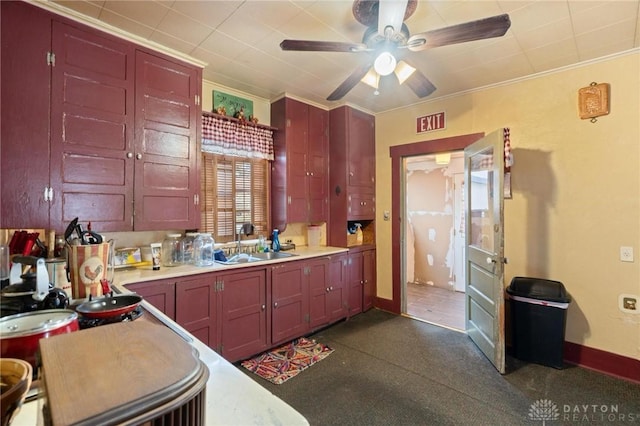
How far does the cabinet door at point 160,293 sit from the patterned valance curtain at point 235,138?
53.7 inches

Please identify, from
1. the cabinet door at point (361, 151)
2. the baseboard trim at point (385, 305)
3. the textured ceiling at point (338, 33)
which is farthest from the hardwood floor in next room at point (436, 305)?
the textured ceiling at point (338, 33)

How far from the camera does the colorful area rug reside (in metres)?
2.46

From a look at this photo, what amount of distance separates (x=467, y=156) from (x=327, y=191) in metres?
1.65

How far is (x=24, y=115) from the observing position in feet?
5.99

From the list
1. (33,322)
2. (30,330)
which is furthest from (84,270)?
(30,330)

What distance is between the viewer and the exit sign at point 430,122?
11.5 feet

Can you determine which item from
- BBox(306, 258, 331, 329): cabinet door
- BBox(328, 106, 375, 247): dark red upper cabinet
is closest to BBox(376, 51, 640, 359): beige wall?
BBox(328, 106, 375, 247): dark red upper cabinet

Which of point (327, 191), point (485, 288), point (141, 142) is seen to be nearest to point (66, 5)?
point (141, 142)

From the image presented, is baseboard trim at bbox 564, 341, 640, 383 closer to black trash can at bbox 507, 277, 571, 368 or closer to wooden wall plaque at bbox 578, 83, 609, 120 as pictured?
black trash can at bbox 507, 277, 571, 368

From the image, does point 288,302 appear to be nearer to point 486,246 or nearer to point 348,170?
point 348,170

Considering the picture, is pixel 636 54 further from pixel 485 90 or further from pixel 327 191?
pixel 327 191

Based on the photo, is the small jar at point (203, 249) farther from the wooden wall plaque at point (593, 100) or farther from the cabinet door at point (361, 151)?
the wooden wall plaque at point (593, 100)

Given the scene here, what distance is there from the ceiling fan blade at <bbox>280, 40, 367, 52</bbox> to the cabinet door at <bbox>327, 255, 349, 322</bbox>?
7.21 feet

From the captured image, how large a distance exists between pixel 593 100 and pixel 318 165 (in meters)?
→ 2.66
